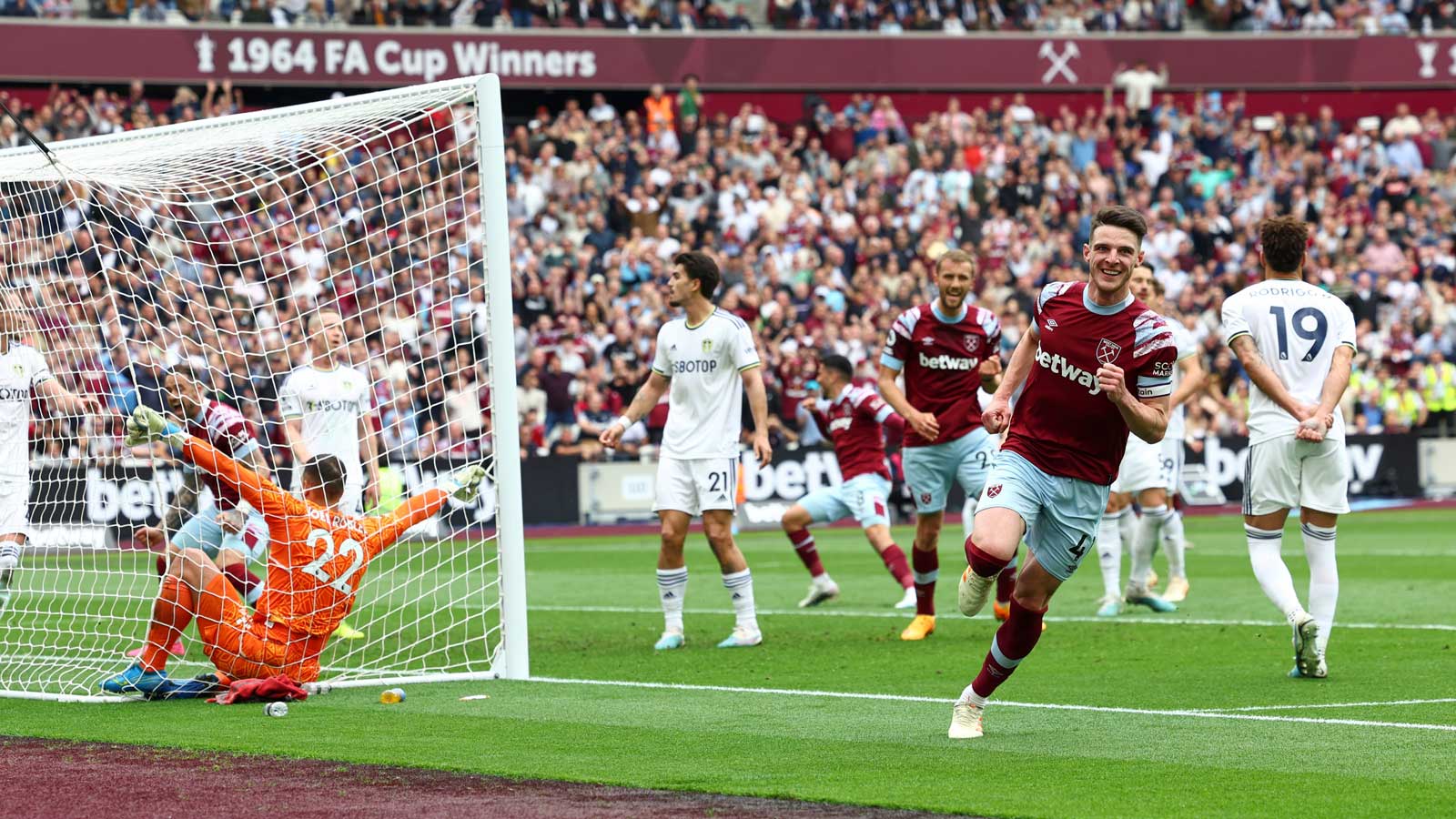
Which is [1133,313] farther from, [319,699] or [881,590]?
[881,590]

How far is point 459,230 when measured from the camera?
29.3m

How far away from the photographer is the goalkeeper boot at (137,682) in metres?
9.70

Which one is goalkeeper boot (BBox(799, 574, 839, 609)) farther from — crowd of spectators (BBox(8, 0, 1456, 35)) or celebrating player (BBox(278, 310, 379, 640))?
crowd of spectators (BBox(8, 0, 1456, 35))

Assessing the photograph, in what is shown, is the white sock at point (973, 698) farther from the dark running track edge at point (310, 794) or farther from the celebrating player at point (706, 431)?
the celebrating player at point (706, 431)

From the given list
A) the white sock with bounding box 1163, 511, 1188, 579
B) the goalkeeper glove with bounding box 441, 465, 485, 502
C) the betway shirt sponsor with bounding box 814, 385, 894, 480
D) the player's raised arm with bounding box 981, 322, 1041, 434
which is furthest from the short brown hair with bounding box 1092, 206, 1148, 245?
the betway shirt sponsor with bounding box 814, 385, 894, 480

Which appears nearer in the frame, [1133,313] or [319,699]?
[1133,313]

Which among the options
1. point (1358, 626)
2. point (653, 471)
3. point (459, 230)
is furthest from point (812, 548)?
point (459, 230)

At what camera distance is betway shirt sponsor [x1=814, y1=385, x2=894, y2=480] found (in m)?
15.3

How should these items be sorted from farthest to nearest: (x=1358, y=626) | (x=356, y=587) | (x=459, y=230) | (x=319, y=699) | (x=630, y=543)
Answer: (x=459, y=230) < (x=630, y=543) < (x=1358, y=626) < (x=356, y=587) < (x=319, y=699)

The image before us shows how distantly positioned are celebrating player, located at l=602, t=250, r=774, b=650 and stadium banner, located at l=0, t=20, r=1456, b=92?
23.4 m

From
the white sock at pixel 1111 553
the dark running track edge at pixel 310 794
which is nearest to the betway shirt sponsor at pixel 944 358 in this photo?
the white sock at pixel 1111 553

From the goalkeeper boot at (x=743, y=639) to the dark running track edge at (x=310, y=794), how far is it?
195 inches

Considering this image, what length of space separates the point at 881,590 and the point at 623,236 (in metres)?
16.0

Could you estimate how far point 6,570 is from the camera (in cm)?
1166
